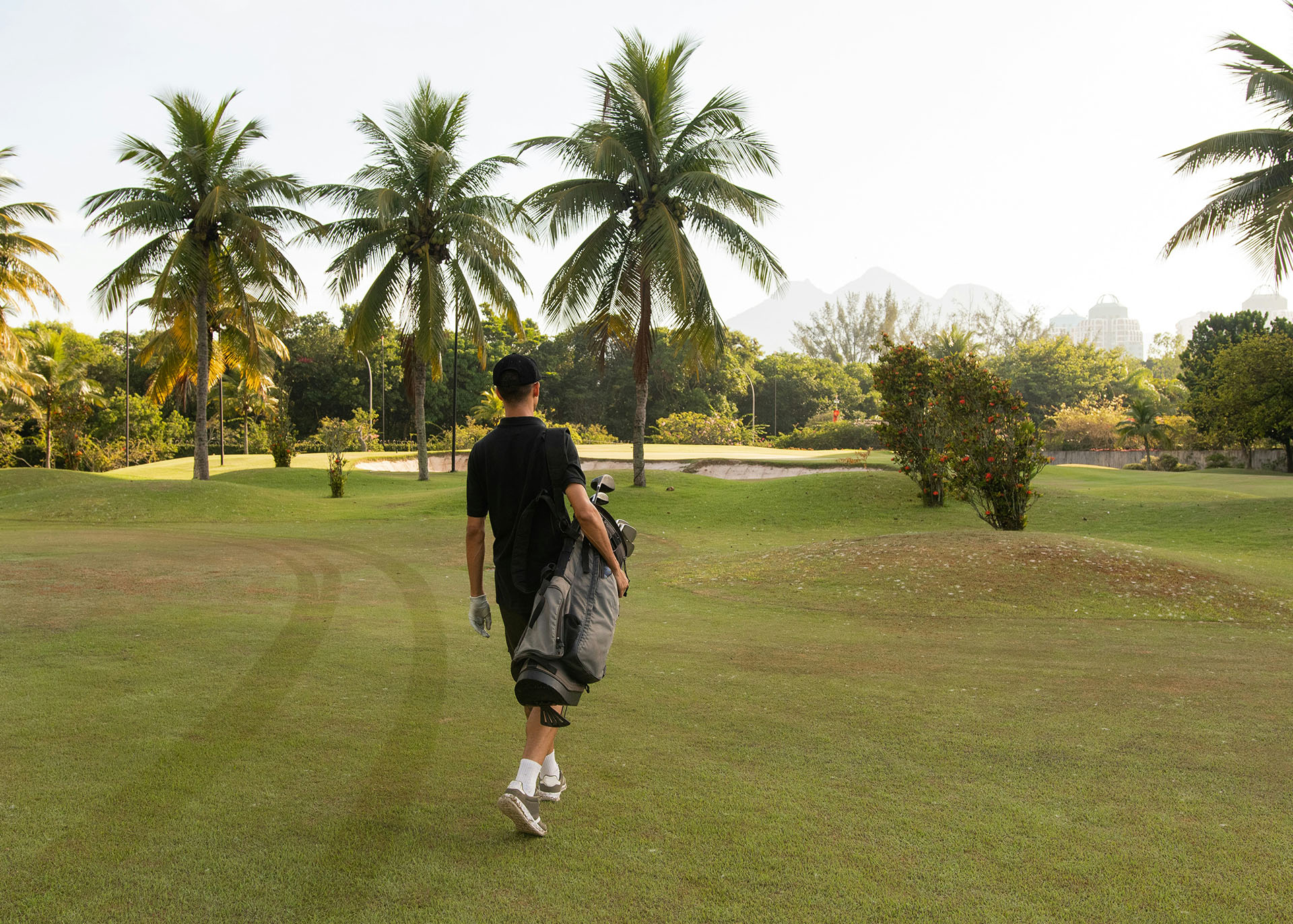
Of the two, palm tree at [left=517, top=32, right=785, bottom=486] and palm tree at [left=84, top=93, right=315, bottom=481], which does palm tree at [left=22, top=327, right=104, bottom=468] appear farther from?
palm tree at [left=517, top=32, right=785, bottom=486]

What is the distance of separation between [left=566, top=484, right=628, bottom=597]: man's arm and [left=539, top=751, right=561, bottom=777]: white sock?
0.85m

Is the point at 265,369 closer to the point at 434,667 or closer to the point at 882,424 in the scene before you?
the point at 882,424

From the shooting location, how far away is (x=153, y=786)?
381cm

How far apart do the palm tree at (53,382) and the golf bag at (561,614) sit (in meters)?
42.9

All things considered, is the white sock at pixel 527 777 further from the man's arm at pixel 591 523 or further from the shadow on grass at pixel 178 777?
the shadow on grass at pixel 178 777

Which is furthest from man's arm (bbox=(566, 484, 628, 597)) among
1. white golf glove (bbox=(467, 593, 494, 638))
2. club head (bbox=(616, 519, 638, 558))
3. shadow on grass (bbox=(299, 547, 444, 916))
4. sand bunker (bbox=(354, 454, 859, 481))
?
sand bunker (bbox=(354, 454, 859, 481))

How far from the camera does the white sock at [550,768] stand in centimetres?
386

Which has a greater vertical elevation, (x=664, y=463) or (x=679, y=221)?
(x=679, y=221)

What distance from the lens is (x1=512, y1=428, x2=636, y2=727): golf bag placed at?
137 inches

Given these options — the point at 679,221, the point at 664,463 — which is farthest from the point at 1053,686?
the point at 664,463

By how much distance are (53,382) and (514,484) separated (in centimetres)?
4455

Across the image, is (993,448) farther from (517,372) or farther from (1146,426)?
(1146,426)

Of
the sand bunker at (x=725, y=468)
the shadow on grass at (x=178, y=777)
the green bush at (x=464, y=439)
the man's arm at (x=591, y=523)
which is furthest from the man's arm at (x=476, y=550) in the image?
the green bush at (x=464, y=439)

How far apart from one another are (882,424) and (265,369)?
66.4ft
